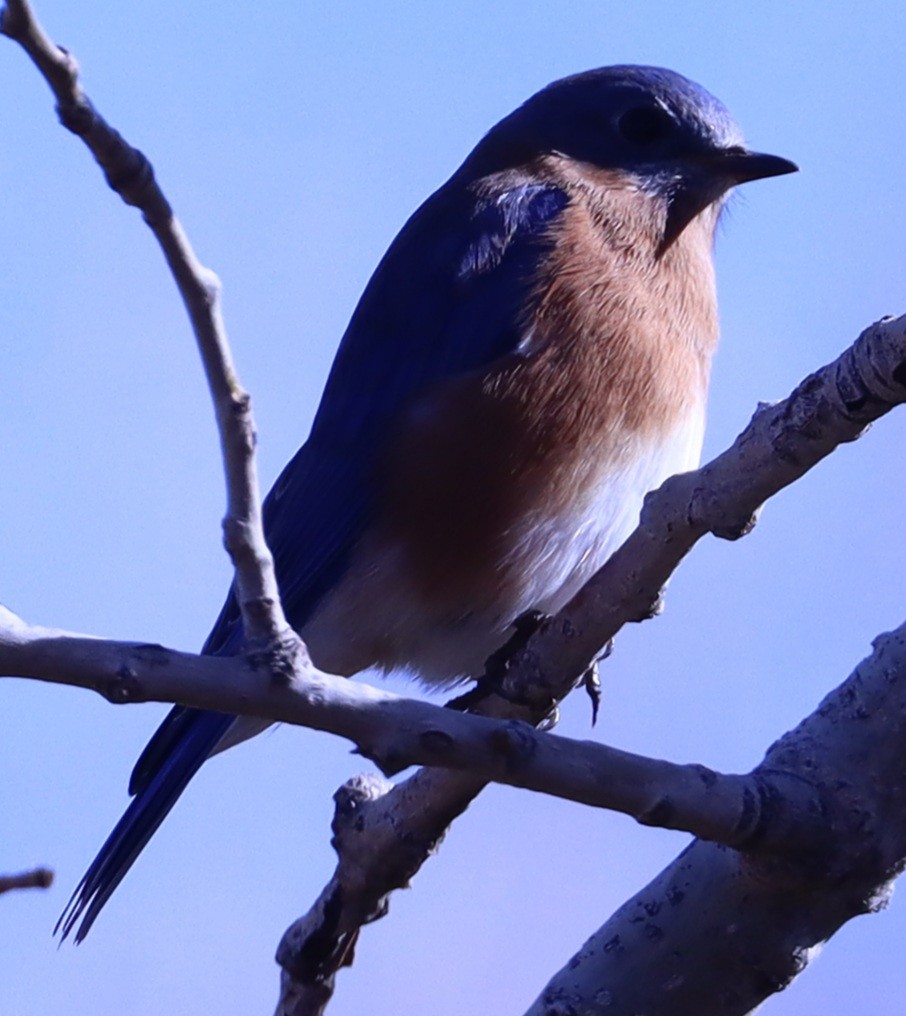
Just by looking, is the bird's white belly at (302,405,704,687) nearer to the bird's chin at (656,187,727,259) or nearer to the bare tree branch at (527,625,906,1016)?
the bird's chin at (656,187,727,259)

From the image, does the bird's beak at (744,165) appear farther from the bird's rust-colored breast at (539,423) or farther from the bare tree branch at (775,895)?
the bare tree branch at (775,895)

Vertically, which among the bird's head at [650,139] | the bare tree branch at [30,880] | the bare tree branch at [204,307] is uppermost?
the bird's head at [650,139]

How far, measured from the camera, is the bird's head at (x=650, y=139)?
4.18 meters

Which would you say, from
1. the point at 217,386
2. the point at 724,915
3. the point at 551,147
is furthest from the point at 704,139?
the point at 217,386

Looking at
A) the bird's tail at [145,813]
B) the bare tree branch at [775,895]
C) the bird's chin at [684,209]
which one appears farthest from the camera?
the bird's chin at [684,209]

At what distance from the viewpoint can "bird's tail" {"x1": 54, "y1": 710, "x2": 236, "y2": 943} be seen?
11.0 ft

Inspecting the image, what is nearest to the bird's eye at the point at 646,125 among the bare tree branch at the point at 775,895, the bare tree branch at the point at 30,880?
the bare tree branch at the point at 775,895

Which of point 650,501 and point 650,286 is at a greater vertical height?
point 650,286

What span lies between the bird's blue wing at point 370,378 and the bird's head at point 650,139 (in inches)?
9.2

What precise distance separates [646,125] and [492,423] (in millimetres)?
1153

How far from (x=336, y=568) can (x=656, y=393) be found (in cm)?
86

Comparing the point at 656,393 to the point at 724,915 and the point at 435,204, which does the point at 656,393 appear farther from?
the point at 724,915

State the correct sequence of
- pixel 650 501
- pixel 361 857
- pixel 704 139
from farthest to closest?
pixel 704 139 → pixel 361 857 → pixel 650 501

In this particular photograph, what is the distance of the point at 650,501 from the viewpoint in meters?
2.42
